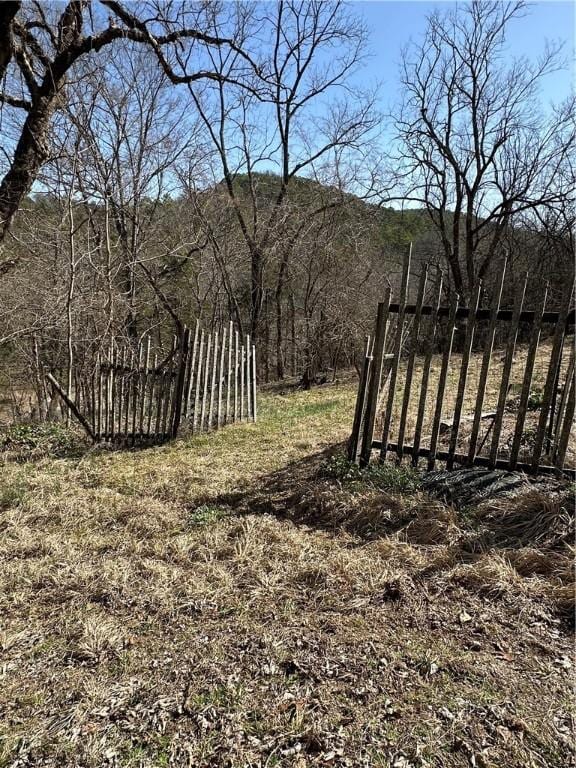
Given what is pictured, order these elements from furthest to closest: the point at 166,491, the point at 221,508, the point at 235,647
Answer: the point at 166,491
the point at 221,508
the point at 235,647

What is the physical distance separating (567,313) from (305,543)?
115 inches

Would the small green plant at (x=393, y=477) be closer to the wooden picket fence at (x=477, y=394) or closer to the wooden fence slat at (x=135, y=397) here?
the wooden picket fence at (x=477, y=394)

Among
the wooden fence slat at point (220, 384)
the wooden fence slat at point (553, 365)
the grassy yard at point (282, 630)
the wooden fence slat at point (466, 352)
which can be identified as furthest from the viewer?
the wooden fence slat at point (220, 384)

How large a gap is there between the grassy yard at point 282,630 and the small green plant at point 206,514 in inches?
0.9

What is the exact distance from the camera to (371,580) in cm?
307

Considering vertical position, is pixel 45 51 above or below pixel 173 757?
above

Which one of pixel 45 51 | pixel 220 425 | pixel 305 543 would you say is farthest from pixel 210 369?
pixel 45 51

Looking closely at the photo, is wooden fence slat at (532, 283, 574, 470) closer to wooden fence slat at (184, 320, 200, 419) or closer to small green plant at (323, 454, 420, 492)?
small green plant at (323, 454, 420, 492)

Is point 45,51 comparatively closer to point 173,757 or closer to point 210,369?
point 210,369

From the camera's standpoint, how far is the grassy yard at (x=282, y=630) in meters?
1.90

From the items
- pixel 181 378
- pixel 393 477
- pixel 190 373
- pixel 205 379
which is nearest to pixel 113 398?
pixel 181 378

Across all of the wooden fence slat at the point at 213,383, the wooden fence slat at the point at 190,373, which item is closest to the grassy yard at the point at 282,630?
the wooden fence slat at the point at 190,373

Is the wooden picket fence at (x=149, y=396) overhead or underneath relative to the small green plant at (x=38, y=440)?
overhead

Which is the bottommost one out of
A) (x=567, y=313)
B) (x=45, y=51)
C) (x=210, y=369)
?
(x=210, y=369)
